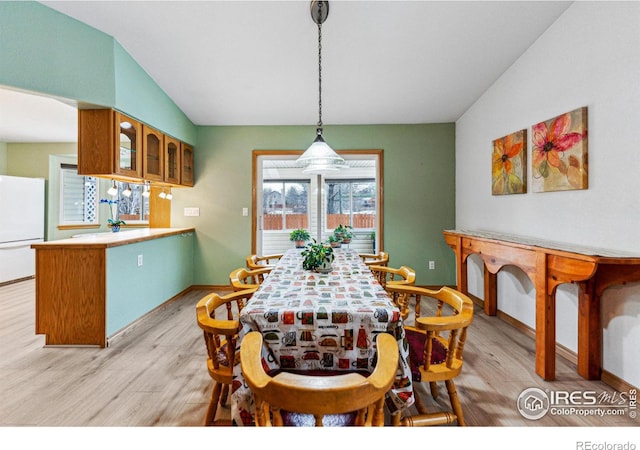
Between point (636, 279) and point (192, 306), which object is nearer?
point (636, 279)

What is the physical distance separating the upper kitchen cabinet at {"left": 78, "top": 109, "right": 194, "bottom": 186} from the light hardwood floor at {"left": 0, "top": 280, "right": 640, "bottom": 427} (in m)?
1.56

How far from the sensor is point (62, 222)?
534cm

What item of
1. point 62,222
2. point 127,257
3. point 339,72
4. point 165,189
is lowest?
point 127,257

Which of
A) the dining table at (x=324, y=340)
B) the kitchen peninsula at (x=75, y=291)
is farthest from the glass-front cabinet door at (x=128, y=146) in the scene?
the dining table at (x=324, y=340)

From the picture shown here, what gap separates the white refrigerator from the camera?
4445mm

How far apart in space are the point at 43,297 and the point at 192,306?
1.40 metres

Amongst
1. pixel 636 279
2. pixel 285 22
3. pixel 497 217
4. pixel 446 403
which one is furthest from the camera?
pixel 497 217

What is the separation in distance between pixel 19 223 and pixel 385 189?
5888 millimetres

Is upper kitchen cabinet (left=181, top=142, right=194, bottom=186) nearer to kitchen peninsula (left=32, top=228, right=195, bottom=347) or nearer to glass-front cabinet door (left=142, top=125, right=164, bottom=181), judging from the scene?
glass-front cabinet door (left=142, top=125, right=164, bottom=181)

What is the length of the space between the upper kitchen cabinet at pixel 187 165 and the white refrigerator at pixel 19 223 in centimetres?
300

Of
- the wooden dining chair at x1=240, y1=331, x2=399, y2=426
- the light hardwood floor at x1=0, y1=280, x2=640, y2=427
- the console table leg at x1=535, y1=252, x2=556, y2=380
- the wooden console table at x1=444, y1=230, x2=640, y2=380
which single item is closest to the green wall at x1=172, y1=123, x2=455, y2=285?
the light hardwood floor at x1=0, y1=280, x2=640, y2=427
